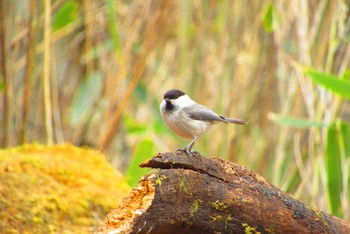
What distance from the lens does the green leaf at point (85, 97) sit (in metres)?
4.12

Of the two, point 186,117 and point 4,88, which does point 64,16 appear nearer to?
point 4,88

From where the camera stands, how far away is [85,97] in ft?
13.8

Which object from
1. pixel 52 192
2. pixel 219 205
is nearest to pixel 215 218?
pixel 219 205

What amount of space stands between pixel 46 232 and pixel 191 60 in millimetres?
1999

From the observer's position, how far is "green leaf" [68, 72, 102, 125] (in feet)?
13.5

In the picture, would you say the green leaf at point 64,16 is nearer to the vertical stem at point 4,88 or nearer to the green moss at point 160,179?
the vertical stem at point 4,88

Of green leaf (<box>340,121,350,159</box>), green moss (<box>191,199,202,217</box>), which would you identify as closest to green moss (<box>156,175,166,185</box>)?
green moss (<box>191,199,202,217</box>)

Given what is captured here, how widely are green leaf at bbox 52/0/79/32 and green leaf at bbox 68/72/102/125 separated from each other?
1.18 feet

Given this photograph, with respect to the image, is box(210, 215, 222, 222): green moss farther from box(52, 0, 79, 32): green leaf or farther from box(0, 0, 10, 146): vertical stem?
box(52, 0, 79, 32): green leaf

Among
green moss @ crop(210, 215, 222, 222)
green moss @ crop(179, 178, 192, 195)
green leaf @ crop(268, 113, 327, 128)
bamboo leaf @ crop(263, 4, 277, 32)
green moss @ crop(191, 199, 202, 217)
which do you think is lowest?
green moss @ crop(210, 215, 222, 222)

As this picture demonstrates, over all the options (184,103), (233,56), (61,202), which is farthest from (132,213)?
(233,56)

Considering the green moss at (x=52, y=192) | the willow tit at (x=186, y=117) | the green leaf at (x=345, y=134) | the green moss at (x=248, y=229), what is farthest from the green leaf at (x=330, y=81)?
the green moss at (x=248, y=229)

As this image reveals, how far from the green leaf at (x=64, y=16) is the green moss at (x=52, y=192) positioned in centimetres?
116

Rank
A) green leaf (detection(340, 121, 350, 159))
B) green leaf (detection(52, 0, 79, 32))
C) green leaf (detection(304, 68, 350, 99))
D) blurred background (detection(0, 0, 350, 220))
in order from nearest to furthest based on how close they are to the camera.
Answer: green leaf (detection(304, 68, 350, 99)), green leaf (detection(340, 121, 350, 159)), blurred background (detection(0, 0, 350, 220)), green leaf (detection(52, 0, 79, 32))
